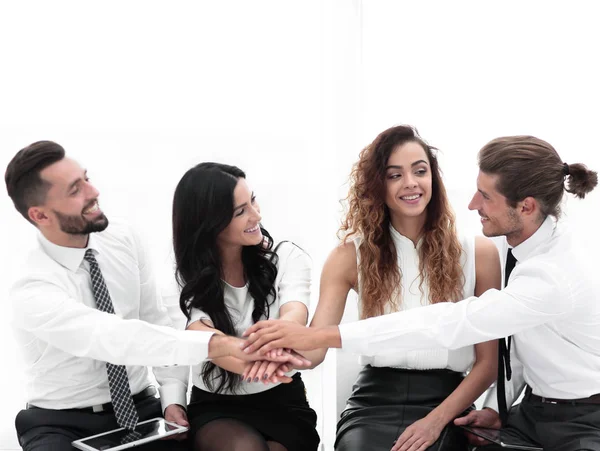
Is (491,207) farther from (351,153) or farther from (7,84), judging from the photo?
(7,84)

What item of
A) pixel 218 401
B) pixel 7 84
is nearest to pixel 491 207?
pixel 218 401

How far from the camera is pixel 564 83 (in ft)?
11.7

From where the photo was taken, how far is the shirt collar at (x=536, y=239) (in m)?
2.20

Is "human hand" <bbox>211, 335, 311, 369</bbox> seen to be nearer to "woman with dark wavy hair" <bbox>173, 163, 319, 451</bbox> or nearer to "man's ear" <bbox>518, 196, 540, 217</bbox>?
A: "woman with dark wavy hair" <bbox>173, 163, 319, 451</bbox>

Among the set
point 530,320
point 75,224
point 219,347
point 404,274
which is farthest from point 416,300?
point 75,224

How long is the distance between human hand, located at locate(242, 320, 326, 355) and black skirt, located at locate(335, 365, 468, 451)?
32 centimetres

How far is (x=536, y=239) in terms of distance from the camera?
221 centimetres

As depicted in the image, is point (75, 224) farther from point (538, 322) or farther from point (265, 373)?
point (538, 322)

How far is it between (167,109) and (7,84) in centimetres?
85

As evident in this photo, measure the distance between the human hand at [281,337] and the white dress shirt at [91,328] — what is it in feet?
0.53

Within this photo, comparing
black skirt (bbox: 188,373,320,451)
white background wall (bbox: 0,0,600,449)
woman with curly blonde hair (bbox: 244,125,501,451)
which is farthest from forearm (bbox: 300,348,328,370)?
white background wall (bbox: 0,0,600,449)

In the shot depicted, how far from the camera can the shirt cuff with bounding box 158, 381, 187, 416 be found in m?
2.42

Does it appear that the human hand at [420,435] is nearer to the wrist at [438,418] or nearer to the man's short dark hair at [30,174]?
the wrist at [438,418]

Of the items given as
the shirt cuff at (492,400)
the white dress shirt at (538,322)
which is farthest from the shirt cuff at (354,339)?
the shirt cuff at (492,400)
